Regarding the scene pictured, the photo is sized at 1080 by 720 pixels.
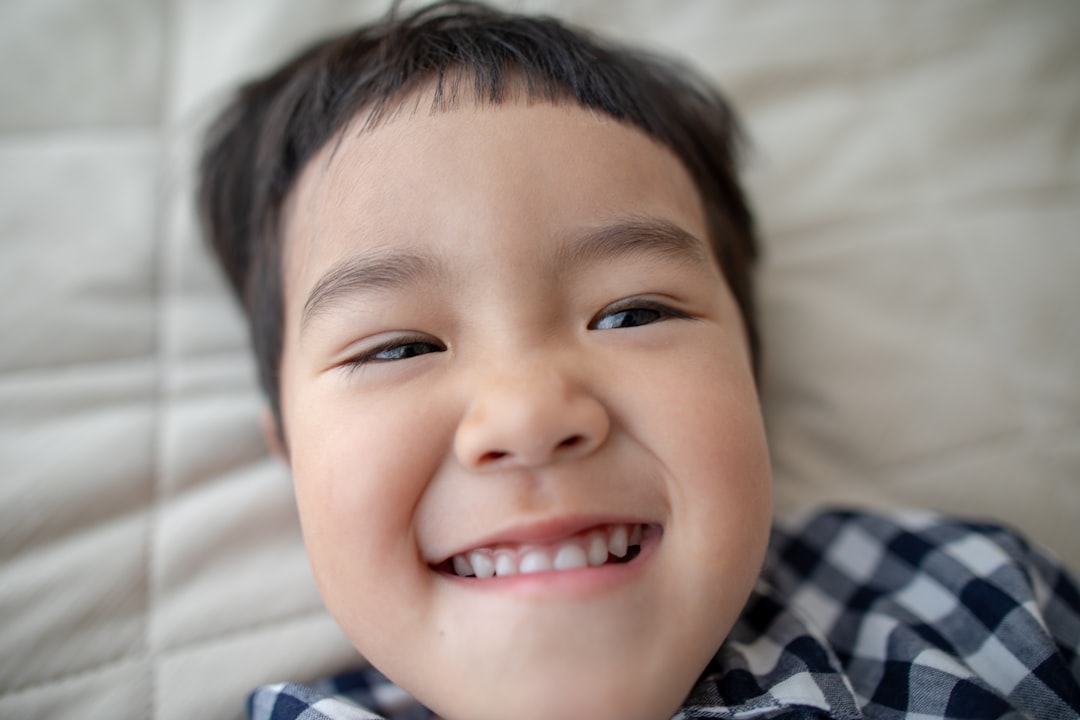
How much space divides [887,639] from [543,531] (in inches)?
18.7

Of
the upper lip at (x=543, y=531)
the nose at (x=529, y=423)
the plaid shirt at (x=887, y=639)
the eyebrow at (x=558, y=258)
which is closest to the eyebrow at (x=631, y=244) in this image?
the eyebrow at (x=558, y=258)

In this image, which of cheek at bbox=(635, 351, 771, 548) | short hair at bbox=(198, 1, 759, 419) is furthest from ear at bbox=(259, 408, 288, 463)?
Answer: cheek at bbox=(635, 351, 771, 548)

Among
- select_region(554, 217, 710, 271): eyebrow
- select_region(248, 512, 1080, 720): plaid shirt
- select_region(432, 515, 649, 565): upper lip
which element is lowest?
select_region(248, 512, 1080, 720): plaid shirt

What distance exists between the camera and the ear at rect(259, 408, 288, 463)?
90 cm

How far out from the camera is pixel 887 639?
81 centimetres

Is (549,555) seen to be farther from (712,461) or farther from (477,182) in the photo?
(477,182)

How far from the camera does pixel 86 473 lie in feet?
2.94

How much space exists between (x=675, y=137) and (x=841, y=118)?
54 centimetres

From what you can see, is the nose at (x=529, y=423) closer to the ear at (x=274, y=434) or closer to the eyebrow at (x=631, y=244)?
the eyebrow at (x=631, y=244)

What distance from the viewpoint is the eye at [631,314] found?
70cm

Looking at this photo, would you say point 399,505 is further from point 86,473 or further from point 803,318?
point 803,318

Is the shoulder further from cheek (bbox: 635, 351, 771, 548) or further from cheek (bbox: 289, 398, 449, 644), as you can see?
cheek (bbox: 289, 398, 449, 644)

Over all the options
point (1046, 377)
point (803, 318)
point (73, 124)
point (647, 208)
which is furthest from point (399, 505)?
point (1046, 377)

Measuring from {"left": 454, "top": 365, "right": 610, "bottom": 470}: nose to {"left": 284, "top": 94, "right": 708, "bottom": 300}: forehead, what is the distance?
0.13m
